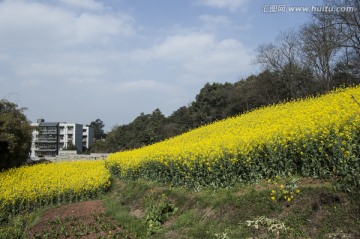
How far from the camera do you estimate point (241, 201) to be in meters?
6.62

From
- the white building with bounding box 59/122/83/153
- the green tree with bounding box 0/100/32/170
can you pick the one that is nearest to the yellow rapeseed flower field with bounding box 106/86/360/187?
the green tree with bounding box 0/100/32/170

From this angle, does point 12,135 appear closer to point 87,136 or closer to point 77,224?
point 77,224

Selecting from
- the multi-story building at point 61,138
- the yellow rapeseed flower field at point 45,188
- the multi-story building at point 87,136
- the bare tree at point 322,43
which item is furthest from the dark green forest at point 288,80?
the multi-story building at point 87,136

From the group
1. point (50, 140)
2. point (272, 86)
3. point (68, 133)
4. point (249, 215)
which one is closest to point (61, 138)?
point (68, 133)

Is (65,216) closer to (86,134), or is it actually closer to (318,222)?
(318,222)

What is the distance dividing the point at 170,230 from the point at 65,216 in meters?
5.13

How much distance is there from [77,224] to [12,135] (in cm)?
983

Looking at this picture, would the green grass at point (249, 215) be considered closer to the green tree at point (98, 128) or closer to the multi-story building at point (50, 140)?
the multi-story building at point (50, 140)

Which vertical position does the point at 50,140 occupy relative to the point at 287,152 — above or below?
above

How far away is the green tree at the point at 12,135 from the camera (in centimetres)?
1759

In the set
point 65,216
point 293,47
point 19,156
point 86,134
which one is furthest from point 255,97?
point 86,134

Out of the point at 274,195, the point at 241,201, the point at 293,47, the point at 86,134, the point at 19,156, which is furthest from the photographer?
the point at 86,134

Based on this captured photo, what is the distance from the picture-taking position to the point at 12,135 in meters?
17.5

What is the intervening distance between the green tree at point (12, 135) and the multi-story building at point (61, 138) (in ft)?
190
